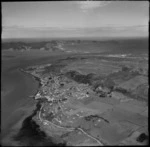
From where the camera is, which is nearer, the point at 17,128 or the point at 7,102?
the point at 17,128

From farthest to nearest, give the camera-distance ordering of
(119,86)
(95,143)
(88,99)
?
(119,86)
(88,99)
(95,143)

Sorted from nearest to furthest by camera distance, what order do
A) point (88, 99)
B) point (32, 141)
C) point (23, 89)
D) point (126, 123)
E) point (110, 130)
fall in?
point (32, 141) → point (110, 130) → point (126, 123) → point (88, 99) → point (23, 89)

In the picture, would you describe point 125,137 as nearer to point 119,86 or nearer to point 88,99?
point 88,99

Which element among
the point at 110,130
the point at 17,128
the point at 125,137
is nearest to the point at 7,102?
the point at 17,128

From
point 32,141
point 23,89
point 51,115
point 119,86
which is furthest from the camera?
point 23,89

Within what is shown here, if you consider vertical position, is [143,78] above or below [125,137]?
above

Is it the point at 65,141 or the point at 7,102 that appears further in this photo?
the point at 7,102

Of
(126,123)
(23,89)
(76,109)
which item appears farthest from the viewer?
(23,89)

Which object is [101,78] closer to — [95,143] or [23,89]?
[23,89]

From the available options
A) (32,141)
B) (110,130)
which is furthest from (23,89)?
(110,130)
